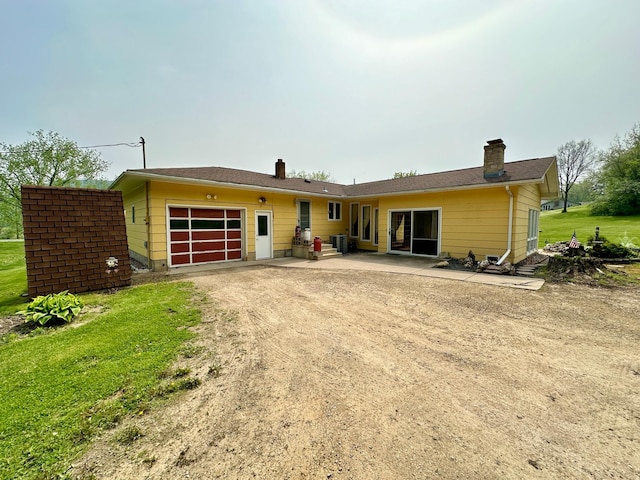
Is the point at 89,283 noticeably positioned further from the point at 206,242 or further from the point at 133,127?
the point at 133,127

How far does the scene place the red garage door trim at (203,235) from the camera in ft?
30.1

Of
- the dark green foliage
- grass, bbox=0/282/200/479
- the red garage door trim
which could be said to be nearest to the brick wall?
grass, bbox=0/282/200/479

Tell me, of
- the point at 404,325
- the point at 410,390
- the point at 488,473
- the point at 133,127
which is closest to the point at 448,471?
the point at 488,473

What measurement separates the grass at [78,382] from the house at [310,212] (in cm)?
493

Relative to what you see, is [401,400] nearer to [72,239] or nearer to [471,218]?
[72,239]

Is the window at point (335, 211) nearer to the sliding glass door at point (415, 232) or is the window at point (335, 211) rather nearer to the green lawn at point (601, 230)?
the sliding glass door at point (415, 232)

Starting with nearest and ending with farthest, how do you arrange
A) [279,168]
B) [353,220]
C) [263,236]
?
[263,236] < [279,168] < [353,220]

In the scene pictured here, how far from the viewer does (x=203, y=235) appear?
9852 millimetres

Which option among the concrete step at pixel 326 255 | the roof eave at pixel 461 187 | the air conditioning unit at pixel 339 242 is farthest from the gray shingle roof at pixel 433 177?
the concrete step at pixel 326 255

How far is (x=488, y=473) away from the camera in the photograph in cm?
171

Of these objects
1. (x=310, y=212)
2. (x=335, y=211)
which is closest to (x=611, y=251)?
(x=335, y=211)

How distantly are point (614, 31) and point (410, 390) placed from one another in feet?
40.1

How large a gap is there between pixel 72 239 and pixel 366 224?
11.9 metres

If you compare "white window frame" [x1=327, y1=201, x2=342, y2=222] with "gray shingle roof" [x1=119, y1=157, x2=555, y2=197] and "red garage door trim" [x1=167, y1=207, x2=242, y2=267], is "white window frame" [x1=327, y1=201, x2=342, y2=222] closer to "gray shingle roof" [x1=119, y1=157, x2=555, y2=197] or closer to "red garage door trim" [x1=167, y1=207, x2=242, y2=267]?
"gray shingle roof" [x1=119, y1=157, x2=555, y2=197]
